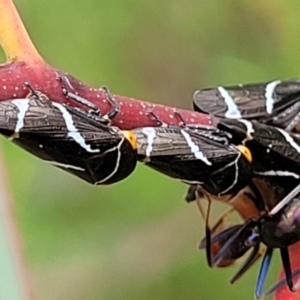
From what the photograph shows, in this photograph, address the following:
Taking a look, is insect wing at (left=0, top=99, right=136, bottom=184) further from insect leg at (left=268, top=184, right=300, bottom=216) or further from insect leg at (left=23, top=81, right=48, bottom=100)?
insect leg at (left=268, top=184, right=300, bottom=216)

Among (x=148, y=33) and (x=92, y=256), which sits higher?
(x=148, y=33)

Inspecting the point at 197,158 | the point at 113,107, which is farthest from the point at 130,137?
the point at 197,158

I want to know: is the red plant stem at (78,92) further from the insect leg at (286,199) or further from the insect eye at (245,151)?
the insect leg at (286,199)

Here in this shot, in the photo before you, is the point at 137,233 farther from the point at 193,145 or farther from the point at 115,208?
the point at 193,145

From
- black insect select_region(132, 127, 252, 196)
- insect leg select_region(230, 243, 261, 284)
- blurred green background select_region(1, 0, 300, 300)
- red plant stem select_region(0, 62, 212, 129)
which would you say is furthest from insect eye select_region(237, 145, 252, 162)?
blurred green background select_region(1, 0, 300, 300)

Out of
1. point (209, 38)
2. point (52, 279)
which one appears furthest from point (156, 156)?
point (209, 38)

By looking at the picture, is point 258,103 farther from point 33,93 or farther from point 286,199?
point 33,93
